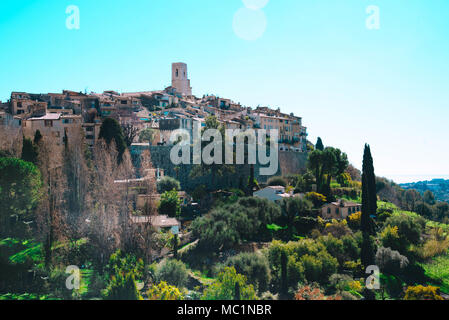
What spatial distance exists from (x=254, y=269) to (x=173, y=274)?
11.3 feet

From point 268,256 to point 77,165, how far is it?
11925mm

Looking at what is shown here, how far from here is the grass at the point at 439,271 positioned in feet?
63.7

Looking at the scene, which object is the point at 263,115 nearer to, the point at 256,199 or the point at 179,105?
the point at 179,105

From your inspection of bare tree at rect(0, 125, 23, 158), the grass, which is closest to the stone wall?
bare tree at rect(0, 125, 23, 158)

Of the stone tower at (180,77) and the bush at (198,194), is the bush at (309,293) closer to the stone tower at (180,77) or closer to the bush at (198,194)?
the bush at (198,194)

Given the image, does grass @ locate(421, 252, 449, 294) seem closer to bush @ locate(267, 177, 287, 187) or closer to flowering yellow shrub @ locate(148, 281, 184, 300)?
bush @ locate(267, 177, 287, 187)

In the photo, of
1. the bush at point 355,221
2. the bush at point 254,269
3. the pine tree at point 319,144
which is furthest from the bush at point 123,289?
the pine tree at point 319,144

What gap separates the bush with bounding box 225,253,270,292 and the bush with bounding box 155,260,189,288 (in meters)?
2.12

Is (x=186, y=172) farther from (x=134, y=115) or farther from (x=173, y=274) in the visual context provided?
(x=134, y=115)

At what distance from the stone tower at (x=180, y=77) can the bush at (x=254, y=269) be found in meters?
56.0

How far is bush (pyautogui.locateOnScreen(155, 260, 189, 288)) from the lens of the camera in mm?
15469

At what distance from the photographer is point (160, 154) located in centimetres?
2806

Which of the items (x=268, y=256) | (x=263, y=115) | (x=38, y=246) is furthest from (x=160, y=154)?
(x=263, y=115)

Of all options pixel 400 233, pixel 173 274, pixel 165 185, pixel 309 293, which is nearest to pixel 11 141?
pixel 165 185
